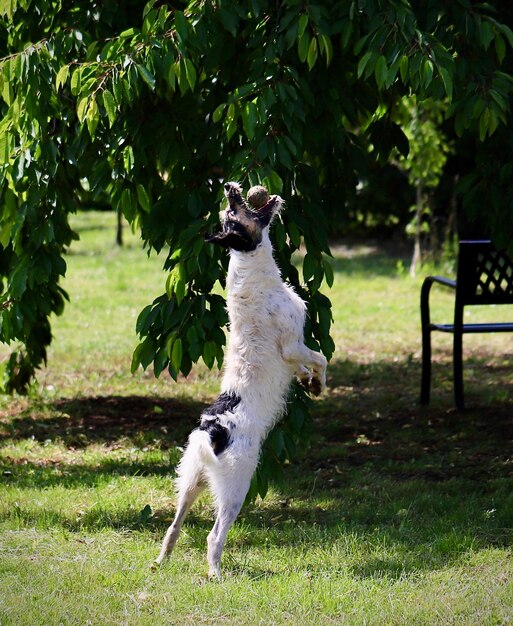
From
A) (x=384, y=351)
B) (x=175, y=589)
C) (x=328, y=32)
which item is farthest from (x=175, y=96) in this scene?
(x=384, y=351)

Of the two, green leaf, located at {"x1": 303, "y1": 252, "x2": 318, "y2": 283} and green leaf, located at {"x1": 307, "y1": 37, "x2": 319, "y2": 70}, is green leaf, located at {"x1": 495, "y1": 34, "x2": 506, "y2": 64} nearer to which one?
green leaf, located at {"x1": 307, "y1": 37, "x2": 319, "y2": 70}

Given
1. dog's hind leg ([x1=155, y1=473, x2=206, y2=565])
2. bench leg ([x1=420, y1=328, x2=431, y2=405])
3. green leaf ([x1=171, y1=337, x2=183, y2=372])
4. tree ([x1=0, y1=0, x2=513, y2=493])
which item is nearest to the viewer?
dog's hind leg ([x1=155, y1=473, x2=206, y2=565])

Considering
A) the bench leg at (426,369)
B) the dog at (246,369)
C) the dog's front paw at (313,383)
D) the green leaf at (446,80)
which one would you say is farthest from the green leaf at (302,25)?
the bench leg at (426,369)

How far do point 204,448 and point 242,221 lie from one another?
0.99 m

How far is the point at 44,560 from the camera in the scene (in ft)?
15.3

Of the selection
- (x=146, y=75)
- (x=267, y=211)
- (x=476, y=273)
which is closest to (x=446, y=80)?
(x=267, y=211)

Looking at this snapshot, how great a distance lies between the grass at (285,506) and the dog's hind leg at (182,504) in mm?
94

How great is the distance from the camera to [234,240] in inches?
Answer: 165

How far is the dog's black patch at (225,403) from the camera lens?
436 centimetres

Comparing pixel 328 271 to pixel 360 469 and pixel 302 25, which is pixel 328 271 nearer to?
pixel 302 25

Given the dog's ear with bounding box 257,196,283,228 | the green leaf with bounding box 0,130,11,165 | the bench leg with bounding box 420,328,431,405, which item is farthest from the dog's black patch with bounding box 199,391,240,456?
the bench leg with bounding box 420,328,431,405

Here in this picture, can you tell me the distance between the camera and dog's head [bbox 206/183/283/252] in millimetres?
4164

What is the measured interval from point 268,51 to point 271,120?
0.33m

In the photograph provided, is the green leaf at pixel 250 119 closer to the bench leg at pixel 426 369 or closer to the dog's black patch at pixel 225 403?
the dog's black patch at pixel 225 403
